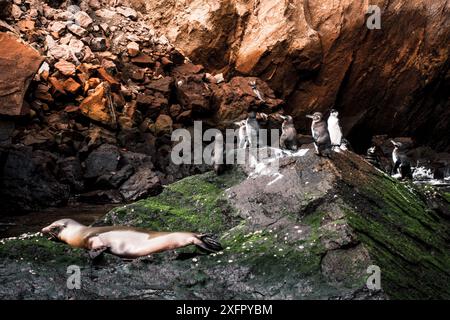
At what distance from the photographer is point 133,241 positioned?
5.06 m

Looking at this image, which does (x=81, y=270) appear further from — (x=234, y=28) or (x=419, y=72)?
(x=419, y=72)

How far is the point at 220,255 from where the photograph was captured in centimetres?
473

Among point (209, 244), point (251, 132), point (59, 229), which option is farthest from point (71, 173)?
point (209, 244)

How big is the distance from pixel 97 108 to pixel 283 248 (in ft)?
36.4

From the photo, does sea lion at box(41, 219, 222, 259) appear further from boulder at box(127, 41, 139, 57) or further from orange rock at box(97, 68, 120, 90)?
boulder at box(127, 41, 139, 57)

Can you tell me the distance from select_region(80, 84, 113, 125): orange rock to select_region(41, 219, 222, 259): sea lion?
9.74 metres

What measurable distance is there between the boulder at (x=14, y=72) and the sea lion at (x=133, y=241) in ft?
28.0

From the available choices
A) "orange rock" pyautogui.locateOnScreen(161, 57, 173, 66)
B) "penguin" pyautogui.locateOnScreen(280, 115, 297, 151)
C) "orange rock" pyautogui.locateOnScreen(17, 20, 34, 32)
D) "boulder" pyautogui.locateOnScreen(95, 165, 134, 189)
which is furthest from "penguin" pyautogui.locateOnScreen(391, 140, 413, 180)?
"orange rock" pyautogui.locateOnScreen(17, 20, 34, 32)

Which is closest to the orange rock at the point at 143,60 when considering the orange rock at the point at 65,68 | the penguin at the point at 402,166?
the orange rock at the point at 65,68

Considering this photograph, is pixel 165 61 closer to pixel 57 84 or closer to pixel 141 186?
pixel 57 84

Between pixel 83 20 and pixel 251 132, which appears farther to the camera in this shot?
pixel 83 20

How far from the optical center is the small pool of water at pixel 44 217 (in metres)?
9.43

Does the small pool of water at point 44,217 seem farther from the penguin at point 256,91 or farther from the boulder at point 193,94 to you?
the penguin at point 256,91
